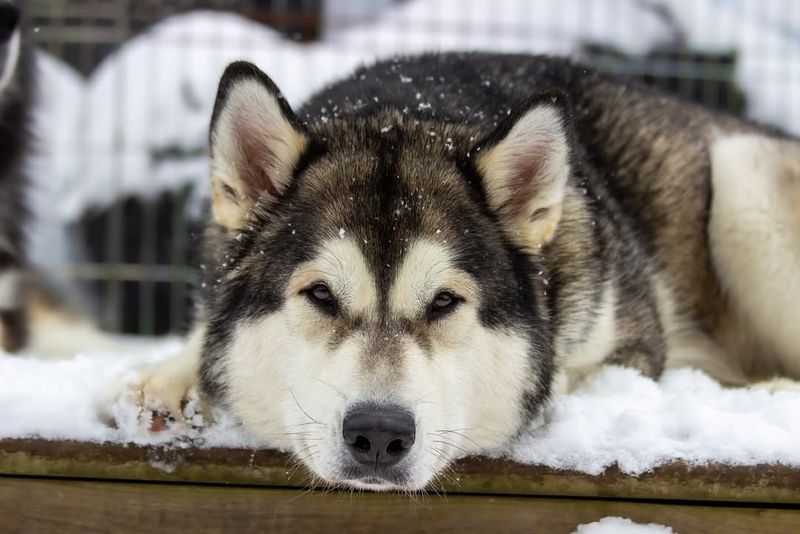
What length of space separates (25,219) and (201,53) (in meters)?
2.75

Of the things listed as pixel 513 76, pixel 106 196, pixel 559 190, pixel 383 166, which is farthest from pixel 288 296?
pixel 106 196

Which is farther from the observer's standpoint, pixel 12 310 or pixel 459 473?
pixel 12 310

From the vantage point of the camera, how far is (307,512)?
8.05 feet

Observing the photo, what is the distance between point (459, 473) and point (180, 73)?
5239mm

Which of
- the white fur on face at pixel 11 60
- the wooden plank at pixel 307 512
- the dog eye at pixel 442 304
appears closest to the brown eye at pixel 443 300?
the dog eye at pixel 442 304

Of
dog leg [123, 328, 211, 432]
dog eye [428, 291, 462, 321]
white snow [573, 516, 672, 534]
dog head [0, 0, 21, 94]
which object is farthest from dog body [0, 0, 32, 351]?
white snow [573, 516, 672, 534]

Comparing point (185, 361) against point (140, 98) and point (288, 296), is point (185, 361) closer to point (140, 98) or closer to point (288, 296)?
point (288, 296)

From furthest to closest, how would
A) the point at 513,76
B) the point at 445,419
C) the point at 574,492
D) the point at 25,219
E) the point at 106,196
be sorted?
1. the point at 106,196
2. the point at 25,219
3. the point at 513,76
4. the point at 574,492
5. the point at 445,419

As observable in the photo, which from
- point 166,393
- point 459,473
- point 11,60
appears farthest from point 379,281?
point 11,60

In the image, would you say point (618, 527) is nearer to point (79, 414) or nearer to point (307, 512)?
point (307, 512)

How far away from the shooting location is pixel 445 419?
2277mm

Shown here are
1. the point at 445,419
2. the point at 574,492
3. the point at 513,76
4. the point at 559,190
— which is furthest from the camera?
the point at 513,76

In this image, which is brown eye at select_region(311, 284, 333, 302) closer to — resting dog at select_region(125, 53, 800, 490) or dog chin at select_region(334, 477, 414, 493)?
resting dog at select_region(125, 53, 800, 490)

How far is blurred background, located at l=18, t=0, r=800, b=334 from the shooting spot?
21.5 ft
